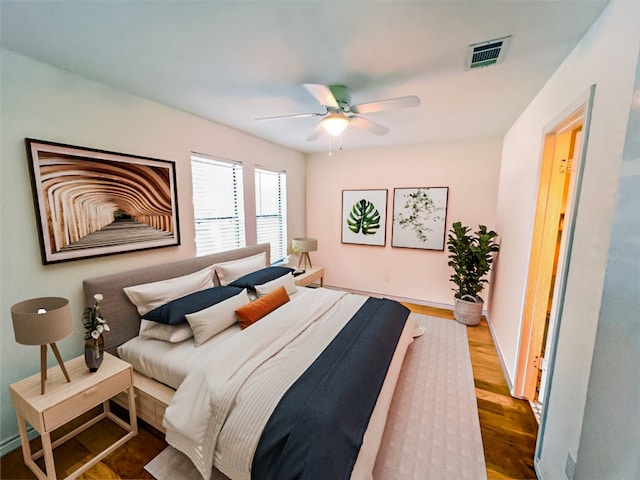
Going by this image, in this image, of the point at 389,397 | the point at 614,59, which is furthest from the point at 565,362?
the point at 614,59

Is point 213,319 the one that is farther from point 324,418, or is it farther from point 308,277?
point 308,277

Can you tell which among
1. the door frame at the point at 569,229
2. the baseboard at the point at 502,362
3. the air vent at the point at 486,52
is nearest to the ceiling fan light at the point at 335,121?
the air vent at the point at 486,52

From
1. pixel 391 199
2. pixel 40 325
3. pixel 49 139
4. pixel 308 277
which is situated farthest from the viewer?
pixel 391 199

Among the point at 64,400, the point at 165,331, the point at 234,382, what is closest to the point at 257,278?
the point at 165,331

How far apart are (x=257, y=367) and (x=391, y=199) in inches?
129

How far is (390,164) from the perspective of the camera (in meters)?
4.04

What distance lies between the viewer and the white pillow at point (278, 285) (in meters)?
2.64

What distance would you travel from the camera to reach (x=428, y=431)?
1.77 metres

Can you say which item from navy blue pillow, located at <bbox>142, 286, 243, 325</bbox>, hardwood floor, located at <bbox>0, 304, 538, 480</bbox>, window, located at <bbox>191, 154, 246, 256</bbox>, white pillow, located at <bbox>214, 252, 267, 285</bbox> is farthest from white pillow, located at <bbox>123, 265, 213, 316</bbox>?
hardwood floor, located at <bbox>0, 304, 538, 480</bbox>

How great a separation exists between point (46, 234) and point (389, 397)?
258 cm

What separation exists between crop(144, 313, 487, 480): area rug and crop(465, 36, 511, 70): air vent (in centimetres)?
250

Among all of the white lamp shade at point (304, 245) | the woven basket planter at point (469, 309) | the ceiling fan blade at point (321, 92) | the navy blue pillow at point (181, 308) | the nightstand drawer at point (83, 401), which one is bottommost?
the woven basket planter at point (469, 309)

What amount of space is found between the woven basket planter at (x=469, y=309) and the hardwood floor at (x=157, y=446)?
1178 mm

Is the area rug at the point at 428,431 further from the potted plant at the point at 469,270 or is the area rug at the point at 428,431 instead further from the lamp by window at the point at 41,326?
the lamp by window at the point at 41,326
